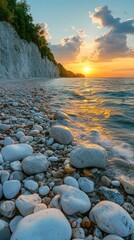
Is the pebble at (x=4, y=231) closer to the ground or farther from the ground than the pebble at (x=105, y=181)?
farther from the ground

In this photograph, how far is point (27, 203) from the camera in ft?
5.78

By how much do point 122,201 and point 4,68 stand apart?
17816 millimetres

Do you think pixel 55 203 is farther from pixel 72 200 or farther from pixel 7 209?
pixel 7 209

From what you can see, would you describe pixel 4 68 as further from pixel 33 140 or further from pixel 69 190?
pixel 69 190

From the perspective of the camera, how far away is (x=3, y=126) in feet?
11.8

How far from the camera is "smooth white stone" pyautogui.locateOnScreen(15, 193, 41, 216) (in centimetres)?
171

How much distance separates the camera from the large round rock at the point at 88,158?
2.49 metres

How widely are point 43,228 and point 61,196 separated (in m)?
0.49

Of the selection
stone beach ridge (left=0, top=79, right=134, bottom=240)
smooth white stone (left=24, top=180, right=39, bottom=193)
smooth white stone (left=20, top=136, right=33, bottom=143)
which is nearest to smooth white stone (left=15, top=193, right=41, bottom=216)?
stone beach ridge (left=0, top=79, right=134, bottom=240)

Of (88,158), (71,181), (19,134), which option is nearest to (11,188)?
A: (71,181)

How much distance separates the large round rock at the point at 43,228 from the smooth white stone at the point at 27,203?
23 cm

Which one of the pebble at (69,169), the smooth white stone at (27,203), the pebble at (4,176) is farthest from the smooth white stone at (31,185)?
the pebble at (69,169)

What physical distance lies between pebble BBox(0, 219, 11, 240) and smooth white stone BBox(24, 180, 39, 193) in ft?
1.59

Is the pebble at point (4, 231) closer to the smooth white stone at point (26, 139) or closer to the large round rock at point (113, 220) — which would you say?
the large round rock at point (113, 220)
